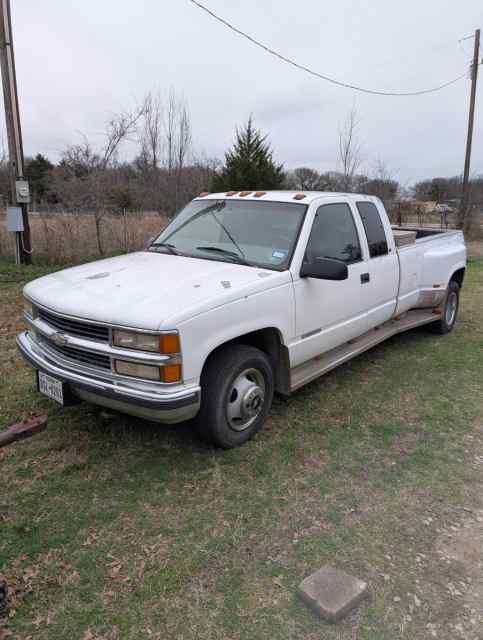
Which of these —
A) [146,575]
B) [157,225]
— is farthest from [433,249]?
[157,225]

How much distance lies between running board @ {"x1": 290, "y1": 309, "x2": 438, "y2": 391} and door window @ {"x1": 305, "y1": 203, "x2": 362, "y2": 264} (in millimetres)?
880

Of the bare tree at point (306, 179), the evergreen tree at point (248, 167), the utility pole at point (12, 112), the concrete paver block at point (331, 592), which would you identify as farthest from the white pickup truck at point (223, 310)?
the bare tree at point (306, 179)

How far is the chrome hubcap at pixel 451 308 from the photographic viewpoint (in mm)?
6730

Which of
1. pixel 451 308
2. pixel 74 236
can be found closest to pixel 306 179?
pixel 74 236

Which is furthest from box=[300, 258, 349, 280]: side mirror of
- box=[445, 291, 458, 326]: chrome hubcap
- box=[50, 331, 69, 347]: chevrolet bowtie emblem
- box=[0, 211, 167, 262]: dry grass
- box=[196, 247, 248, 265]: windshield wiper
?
box=[0, 211, 167, 262]: dry grass

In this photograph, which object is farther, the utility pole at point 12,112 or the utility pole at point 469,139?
the utility pole at point 469,139

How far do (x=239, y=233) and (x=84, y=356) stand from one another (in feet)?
5.88

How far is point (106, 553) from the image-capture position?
2.61 metres

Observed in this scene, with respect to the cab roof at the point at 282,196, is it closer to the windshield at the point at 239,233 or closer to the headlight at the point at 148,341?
the windshield at the point at 239,233

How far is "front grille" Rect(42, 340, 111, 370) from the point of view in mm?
3117

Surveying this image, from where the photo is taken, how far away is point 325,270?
3.75 metres

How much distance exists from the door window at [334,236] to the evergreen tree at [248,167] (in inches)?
553

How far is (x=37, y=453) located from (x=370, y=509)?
239 cm

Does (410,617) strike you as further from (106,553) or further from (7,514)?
(7,514)
